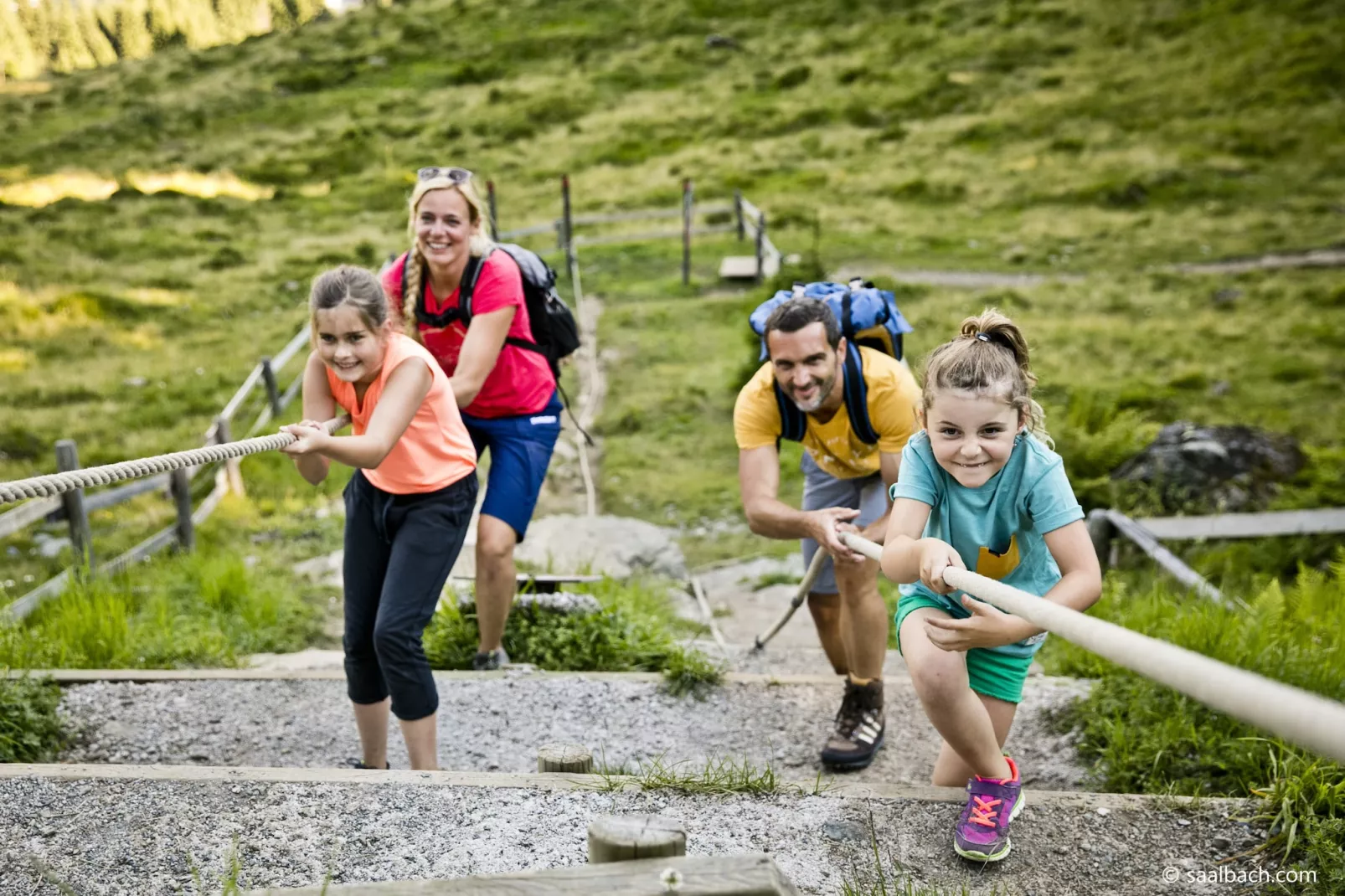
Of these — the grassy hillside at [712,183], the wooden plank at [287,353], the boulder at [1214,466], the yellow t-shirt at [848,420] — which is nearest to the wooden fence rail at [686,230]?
the grassy hillside at [712,183]

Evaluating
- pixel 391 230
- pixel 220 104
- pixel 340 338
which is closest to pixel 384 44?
pixel 220 104

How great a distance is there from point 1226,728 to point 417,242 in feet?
12.2

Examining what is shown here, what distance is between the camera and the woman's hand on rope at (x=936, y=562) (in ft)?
9.25

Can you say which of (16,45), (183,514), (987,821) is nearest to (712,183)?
(183,514)

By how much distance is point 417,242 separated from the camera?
4496 millimetres

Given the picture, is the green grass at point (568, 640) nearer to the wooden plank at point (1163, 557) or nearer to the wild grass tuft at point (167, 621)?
the wild grass tuft at point (167, 621)

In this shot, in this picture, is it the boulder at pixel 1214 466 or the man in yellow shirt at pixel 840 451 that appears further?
the boulder at pixel 1214 466

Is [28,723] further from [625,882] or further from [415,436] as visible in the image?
[625,882]

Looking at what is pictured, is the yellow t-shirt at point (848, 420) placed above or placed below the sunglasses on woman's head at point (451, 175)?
below

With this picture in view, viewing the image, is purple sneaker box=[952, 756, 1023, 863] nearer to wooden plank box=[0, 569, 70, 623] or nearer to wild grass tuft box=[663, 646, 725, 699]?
wild grass tuft box=[663, 646, 725, 699]

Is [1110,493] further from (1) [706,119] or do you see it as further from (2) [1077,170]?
(1) [706,119]

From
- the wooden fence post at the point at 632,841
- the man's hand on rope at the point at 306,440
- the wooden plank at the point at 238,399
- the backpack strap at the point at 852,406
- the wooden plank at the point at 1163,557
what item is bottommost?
the wooden plank at the point at 1163,557

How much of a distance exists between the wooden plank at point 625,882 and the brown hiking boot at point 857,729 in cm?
232

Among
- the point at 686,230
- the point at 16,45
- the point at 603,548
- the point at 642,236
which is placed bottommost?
the point at 603,548
